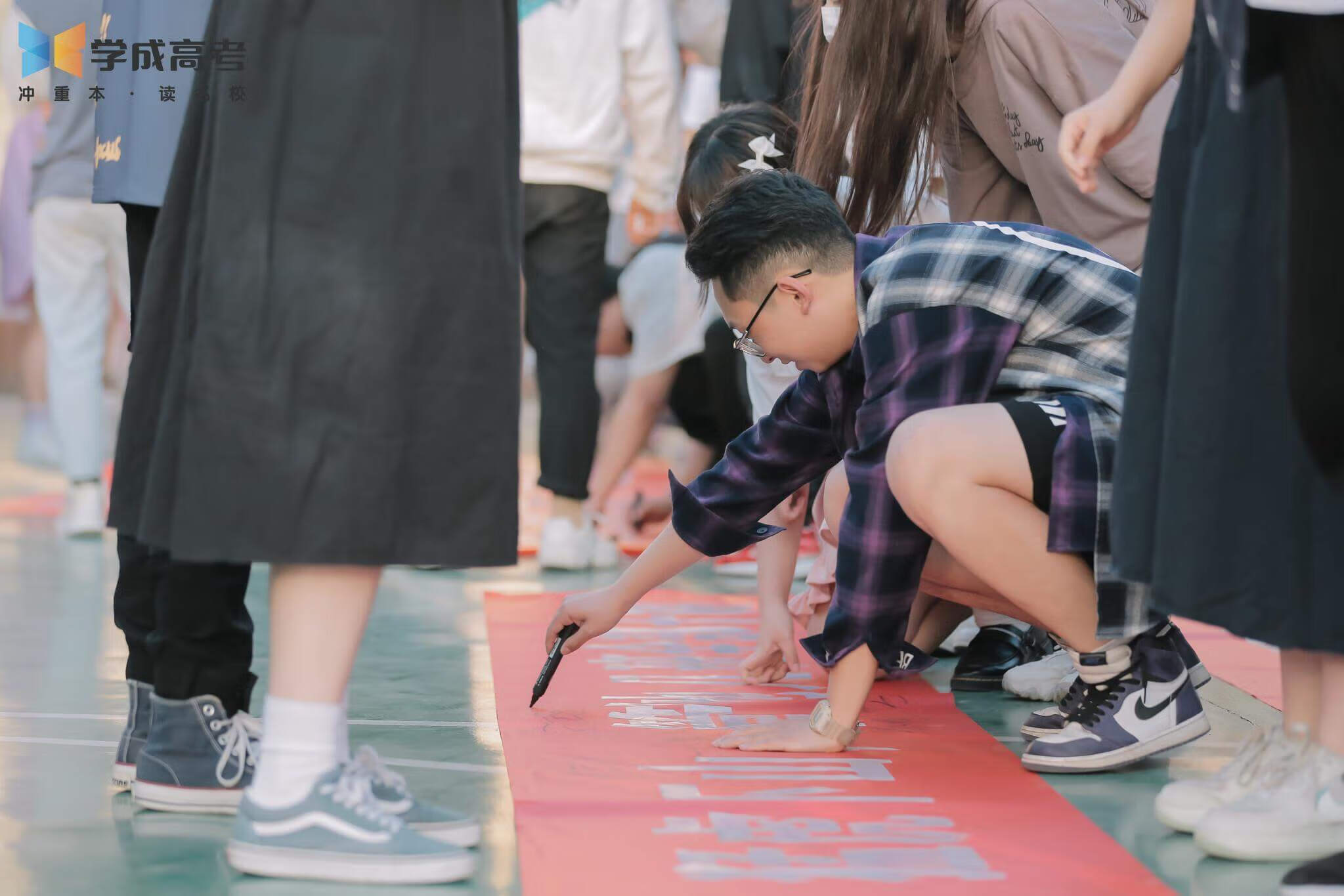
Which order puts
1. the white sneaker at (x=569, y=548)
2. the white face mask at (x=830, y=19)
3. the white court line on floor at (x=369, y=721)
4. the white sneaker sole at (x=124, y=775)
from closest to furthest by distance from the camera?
the white sneaker sole at (x=124, y=775) < the white court line on floor at (x=369, y=721) < the white face mask at (x=830, y=19) < the white sneaker at (x=569, y=548)

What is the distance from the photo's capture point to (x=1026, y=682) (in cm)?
224

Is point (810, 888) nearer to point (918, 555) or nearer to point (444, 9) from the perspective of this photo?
point (918, 555)

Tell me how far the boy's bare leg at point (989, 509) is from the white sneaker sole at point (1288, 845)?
41 cm

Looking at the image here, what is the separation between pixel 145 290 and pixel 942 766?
106 cm

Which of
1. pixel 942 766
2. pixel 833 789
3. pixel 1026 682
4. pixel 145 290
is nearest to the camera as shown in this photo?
pixel 145 290

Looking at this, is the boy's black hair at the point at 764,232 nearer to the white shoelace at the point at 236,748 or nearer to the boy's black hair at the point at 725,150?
the boy's black hair at the point at 725,150

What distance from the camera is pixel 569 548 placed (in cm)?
347

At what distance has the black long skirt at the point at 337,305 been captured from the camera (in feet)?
4.59

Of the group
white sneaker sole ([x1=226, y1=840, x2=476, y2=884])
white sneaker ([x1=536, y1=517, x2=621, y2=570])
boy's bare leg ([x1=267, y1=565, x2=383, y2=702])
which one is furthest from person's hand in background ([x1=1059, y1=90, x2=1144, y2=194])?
white sneaker ([x1=536, y1=517, x2=621, y2=570])

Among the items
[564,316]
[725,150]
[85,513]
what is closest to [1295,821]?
[725,150]

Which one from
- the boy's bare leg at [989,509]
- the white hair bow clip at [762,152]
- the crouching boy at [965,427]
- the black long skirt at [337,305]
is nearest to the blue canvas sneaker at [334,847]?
the black long skirt at [337,305]

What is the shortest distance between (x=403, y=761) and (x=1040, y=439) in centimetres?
86

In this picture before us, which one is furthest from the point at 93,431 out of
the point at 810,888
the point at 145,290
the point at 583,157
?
the point at 810,888

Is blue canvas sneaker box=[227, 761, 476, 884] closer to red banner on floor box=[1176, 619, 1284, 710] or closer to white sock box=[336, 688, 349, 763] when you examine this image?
white sock box=[336, 688, 349, 763]
